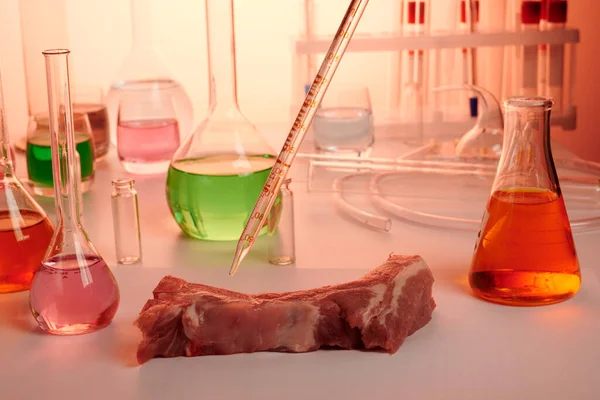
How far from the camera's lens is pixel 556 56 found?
6.40ft

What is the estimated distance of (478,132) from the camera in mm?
1810

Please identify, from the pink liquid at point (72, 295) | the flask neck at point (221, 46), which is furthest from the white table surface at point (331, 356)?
the flask neck at point (221, 46)

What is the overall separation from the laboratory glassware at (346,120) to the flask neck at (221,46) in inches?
20.0

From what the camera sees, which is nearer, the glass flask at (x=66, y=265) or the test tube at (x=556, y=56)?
the glass flask at (x=66, y=265)

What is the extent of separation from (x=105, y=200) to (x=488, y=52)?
0.95 m

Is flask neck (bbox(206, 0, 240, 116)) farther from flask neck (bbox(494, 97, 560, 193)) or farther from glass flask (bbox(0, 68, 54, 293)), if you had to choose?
flask neck (bbox(494, 97, 560, 193))

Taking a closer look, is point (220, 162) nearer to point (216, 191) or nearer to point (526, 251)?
point (216, 191)

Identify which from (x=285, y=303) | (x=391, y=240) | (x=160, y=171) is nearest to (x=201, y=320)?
(x=285, y=303)

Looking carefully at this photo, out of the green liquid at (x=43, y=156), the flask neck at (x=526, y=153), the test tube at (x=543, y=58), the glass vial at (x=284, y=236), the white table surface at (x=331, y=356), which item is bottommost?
the white table surface at (x=331, y=356)

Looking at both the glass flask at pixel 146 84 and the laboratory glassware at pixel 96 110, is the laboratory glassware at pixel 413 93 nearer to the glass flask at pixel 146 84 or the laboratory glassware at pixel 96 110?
the glass flask at pixel 146 84

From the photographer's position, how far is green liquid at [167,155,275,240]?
4.41 feet

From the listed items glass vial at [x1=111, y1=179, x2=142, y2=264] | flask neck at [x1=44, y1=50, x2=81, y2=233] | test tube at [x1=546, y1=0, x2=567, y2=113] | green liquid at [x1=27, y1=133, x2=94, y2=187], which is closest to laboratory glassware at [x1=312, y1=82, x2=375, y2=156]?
test tube at [x1=546, y1=0, x2=567, y2=113]

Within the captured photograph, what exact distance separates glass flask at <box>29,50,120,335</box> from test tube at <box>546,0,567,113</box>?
3.76 feet

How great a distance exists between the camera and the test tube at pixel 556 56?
74.2 inches
